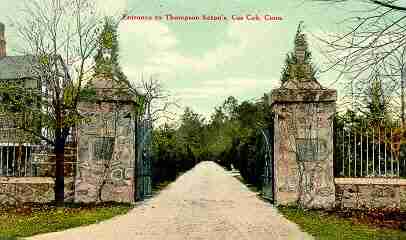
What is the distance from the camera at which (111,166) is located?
14.5 metres

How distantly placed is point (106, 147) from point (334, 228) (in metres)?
6.33

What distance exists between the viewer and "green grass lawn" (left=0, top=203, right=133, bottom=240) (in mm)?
10086

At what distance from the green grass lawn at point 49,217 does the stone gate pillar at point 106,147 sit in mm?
409

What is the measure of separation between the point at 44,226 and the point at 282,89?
6.58m

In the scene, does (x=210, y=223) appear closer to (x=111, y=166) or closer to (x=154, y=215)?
(x=154, y=215)

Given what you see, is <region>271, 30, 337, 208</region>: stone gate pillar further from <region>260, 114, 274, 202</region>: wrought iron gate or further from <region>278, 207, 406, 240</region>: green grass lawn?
<region>278, 207, 406, 240</region>: green grass lawn

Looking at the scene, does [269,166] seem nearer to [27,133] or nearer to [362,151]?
[362,151]

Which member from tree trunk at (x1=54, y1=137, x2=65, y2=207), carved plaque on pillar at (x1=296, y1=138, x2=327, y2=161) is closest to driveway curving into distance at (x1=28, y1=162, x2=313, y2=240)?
carved plaque on pillar at (x1=296, y1=138, x2=327, y2=161)

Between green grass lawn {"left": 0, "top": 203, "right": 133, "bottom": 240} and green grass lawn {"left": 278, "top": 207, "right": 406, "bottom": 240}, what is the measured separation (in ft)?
12.6

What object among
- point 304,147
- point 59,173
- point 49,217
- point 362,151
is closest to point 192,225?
point 49,217

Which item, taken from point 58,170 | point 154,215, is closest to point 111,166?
point 58,170

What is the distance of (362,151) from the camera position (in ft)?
47.7

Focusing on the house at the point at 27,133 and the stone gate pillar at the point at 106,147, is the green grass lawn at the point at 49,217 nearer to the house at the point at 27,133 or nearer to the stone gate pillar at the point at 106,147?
the stone gate pillar at the point at 106,147

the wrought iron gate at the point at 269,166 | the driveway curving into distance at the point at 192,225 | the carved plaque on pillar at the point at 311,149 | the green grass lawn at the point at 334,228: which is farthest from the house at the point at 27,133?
the green grass lawn at the point at 334,228
